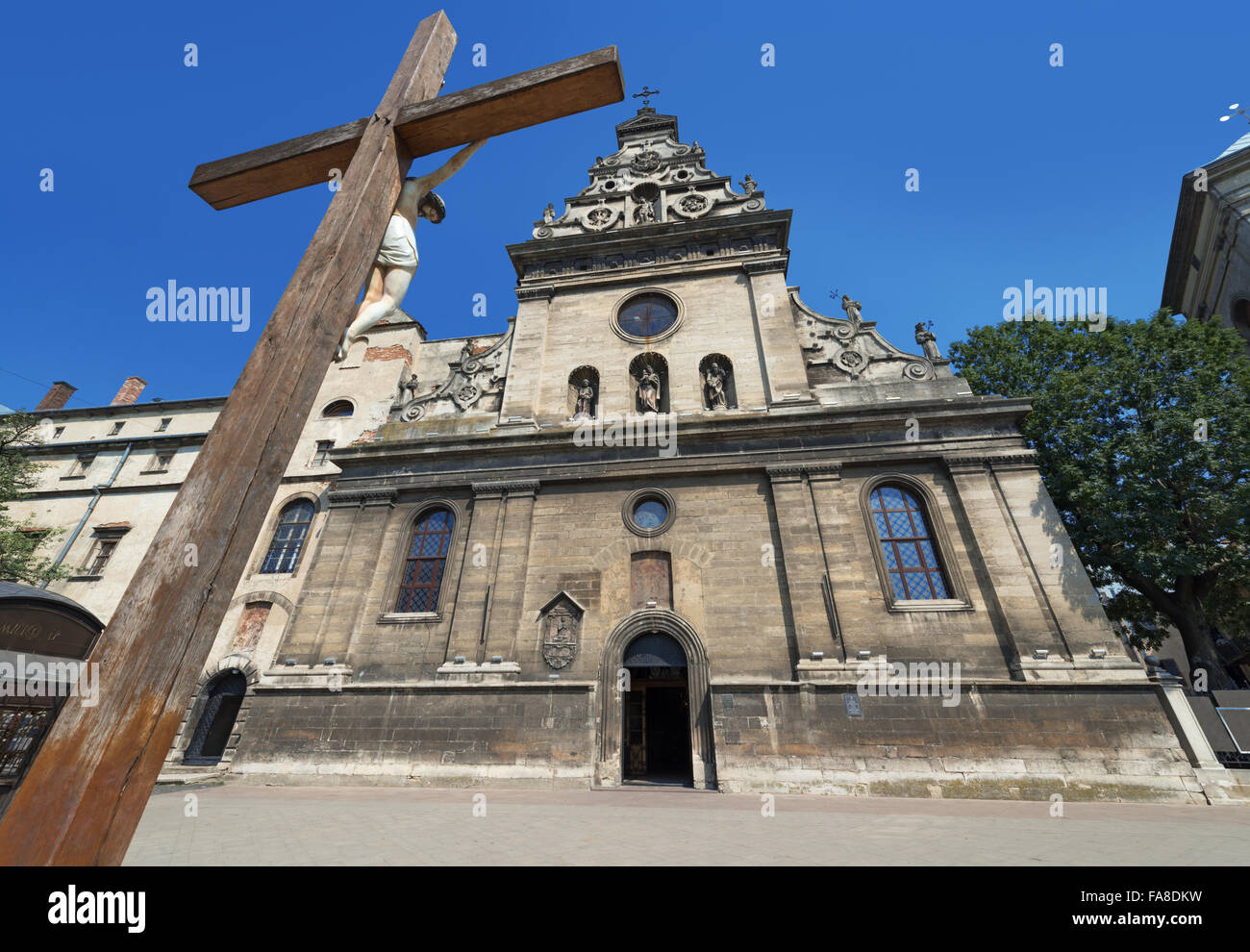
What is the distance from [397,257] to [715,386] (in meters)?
13.5

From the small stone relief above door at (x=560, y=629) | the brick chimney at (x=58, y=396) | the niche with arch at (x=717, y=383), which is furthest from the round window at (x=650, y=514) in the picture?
the brick chimney at (x=58, y=396)

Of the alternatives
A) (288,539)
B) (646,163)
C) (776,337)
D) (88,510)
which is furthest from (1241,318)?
(88,510)

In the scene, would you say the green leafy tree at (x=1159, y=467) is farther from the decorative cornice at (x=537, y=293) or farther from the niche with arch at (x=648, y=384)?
the decorative cornice at (x=537, y=293)

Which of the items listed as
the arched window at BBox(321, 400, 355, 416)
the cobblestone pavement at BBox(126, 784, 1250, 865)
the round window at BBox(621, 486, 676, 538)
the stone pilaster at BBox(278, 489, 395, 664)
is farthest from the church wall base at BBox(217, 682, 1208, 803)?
the arched window at BBox(321, 400, 355, 416)

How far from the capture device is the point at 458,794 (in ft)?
33.6

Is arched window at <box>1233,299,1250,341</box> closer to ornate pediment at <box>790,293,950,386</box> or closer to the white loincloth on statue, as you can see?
ornate pediment at <box>790,293,950,386</box>

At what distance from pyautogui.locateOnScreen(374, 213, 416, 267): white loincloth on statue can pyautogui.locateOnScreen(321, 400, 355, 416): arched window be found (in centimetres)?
1928

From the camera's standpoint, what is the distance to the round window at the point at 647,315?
56.9 ft

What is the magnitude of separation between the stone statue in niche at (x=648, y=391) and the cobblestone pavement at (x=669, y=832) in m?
10.1

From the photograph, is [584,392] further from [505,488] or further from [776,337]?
[776,337]

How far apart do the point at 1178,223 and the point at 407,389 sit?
96.1 ft

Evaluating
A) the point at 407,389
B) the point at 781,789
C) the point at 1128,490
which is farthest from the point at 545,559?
the point at 1128,490

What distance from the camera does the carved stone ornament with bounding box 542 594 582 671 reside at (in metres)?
12.4

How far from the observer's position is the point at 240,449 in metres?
2.01
